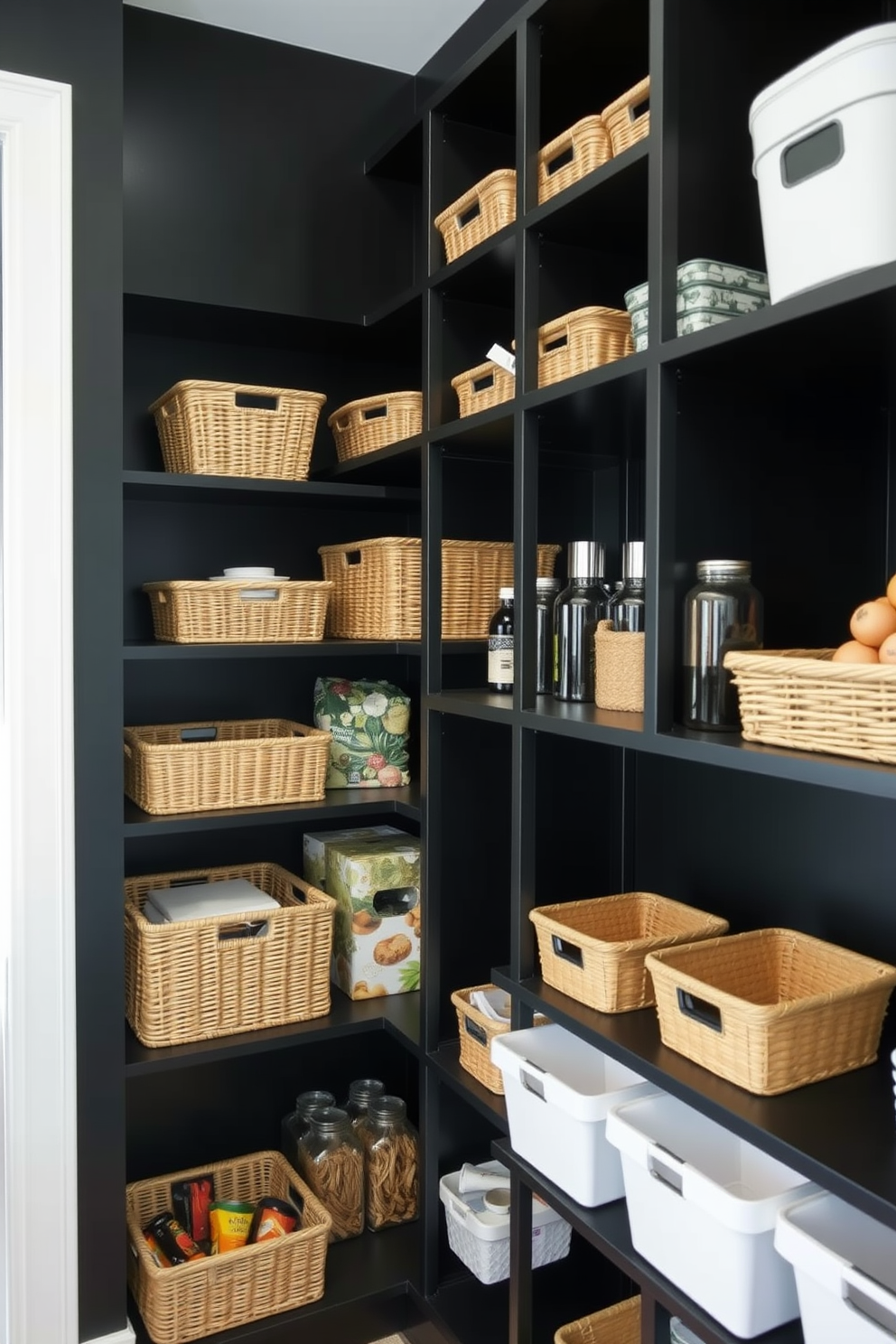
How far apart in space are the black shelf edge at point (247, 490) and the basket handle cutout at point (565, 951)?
0.98 m

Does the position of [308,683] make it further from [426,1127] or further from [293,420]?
[426,1127]

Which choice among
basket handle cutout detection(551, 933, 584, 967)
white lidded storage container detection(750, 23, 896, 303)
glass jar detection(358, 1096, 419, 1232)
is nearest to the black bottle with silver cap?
basket handle cutout detection(551, 933, 584, 967)

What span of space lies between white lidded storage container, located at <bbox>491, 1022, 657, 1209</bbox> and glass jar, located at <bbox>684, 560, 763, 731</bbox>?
55 cm

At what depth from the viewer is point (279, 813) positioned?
218cm

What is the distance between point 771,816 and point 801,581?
0.41 metres

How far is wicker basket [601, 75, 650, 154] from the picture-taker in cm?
141

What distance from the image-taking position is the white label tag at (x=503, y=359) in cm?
172

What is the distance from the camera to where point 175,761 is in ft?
6.87

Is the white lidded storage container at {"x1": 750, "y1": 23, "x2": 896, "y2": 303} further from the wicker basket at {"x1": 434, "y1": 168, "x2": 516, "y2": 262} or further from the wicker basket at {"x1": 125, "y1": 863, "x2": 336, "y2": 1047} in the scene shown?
the wicker basket at {"x1": 125, "y1": 863, "x2": 336, "y2": 1047}

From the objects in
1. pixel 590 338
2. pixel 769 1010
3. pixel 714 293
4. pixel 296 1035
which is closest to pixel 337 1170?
pixel 296 1035

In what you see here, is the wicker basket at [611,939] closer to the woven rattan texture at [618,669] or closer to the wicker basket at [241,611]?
the woven rattan texture at [618,669]

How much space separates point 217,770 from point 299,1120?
89 cm

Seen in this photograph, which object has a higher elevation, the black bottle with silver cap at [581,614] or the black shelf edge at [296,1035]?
the black bottle with silver cap at [581,614]

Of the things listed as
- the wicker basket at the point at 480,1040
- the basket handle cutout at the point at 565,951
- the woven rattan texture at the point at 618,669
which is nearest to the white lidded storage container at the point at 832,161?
the woven rattan texture at the point at 618,669
